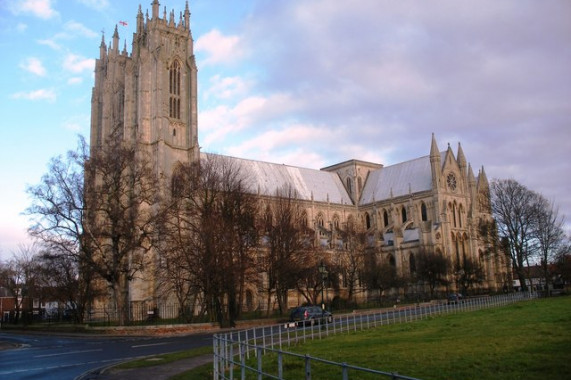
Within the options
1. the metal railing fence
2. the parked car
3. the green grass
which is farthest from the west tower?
the green grass

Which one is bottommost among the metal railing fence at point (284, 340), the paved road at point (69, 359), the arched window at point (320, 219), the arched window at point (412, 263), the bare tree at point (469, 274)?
the paved road at point (69, 359)

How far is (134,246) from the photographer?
1479 inches

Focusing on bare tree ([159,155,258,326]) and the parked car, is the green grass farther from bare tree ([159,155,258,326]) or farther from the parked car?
the parked car

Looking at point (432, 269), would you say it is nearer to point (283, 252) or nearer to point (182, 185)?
point (283, 252)

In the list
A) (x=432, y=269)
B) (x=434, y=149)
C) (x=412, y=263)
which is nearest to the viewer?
(x=432, y=269)

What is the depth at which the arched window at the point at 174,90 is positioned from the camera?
68438mm

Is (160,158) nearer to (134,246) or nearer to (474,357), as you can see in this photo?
(134,246)

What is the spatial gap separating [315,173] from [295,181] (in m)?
7.26

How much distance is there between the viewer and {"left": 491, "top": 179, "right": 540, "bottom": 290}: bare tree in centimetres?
5622

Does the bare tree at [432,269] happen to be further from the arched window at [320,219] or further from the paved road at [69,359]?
the paved road at [69,359]

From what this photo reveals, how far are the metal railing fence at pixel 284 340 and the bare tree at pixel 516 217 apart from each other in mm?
7996

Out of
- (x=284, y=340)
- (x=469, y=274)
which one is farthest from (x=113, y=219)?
(x=469, y=274)

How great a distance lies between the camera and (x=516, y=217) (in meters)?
57.0

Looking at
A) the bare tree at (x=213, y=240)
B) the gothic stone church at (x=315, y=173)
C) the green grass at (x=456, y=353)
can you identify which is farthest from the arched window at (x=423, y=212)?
the green grass at (x=456, y=353)
